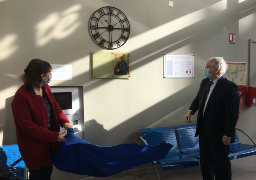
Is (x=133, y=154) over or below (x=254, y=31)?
below

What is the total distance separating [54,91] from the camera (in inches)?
122

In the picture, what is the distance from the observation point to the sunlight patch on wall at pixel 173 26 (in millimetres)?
3563

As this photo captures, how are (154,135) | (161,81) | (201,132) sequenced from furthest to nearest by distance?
(161,81) < (154,135) < (201,132)

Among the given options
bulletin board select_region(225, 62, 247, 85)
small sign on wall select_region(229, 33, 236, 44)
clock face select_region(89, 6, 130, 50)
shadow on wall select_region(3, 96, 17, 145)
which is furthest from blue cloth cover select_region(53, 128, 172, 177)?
small sign on wall select_region(229, 33, 236, 44)

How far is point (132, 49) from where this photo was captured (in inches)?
139

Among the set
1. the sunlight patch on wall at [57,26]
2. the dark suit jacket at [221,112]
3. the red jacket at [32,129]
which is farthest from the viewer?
the sunlight patch on wall at [57,26]

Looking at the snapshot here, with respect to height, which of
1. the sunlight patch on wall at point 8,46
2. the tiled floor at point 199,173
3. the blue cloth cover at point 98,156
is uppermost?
the sunlight patch on wall at point 8,46

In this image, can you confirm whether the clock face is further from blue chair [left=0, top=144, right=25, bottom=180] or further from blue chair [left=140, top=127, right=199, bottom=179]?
blue chair [left=0, top=144, right=25, bottom=180]

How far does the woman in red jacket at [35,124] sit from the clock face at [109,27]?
1339 mm

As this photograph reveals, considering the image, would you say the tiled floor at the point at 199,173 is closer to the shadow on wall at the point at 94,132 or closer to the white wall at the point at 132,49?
the white wall at the point at 132,49

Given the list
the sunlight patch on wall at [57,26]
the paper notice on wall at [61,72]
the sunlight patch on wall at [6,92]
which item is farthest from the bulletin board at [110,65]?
the sunlight patch on wall at [6,92]

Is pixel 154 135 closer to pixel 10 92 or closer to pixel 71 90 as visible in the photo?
pixel 71 90

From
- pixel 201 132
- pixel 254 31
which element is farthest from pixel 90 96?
pixel 254 31

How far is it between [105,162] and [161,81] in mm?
2010
